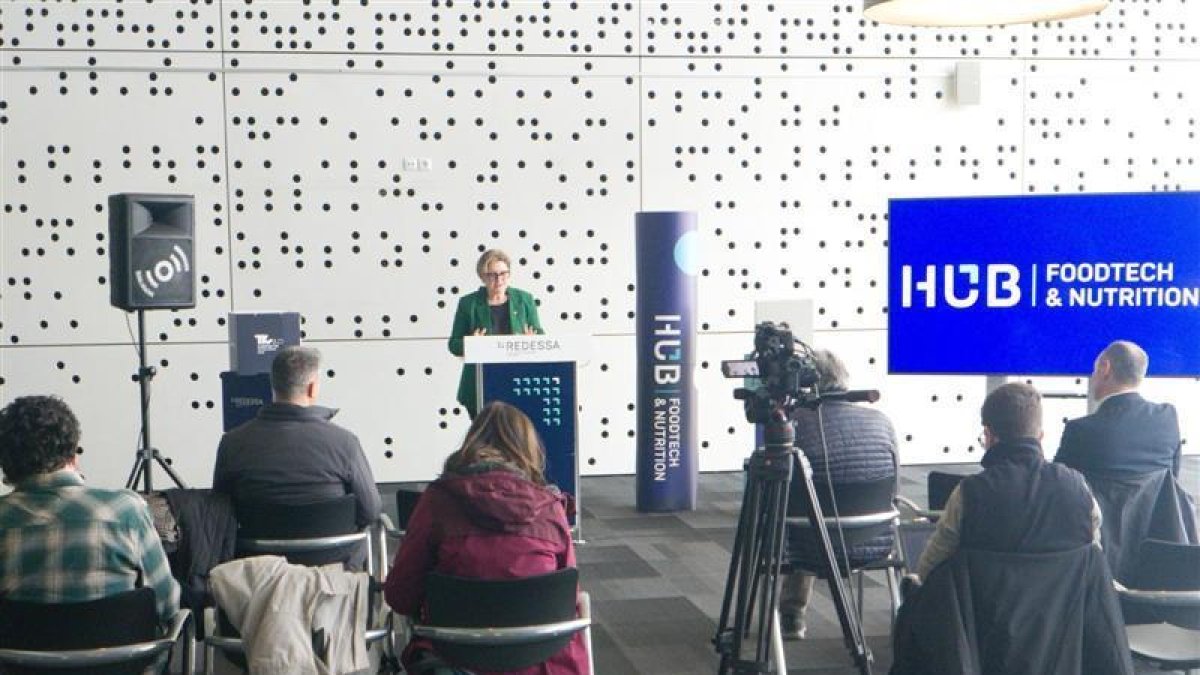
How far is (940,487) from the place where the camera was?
4.18 metres

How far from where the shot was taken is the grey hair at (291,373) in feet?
13.9

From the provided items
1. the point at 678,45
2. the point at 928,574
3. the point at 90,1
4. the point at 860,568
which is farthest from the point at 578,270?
the point at 928,574

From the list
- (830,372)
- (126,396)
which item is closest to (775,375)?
(830,372)

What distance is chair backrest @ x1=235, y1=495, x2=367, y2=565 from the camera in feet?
12.8

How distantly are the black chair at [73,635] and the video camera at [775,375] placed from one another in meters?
1.93

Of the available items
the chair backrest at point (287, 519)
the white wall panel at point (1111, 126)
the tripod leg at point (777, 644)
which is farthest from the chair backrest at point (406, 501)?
the white wall panel at point (1111, 126)

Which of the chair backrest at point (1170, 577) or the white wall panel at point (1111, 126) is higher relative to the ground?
the white wall panel at point (1111, 126)

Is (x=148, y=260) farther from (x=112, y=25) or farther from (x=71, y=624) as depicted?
(x=71, y=624)

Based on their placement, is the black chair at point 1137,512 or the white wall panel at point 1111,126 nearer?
the black chair at point 1137,512

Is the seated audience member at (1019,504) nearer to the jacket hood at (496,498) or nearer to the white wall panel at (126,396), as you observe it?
the jacket hood at (496,498)

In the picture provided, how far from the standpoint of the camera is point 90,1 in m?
8.05

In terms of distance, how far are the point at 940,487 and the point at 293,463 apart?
205cm

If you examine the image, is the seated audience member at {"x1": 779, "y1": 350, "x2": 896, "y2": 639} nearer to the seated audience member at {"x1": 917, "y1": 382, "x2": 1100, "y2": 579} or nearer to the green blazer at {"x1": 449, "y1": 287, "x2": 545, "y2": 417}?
the seated audience member at {"x1": 917, "y1": 382, "x2": 1100, "y2": 579}

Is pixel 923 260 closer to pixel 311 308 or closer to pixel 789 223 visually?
pixel 789 223
